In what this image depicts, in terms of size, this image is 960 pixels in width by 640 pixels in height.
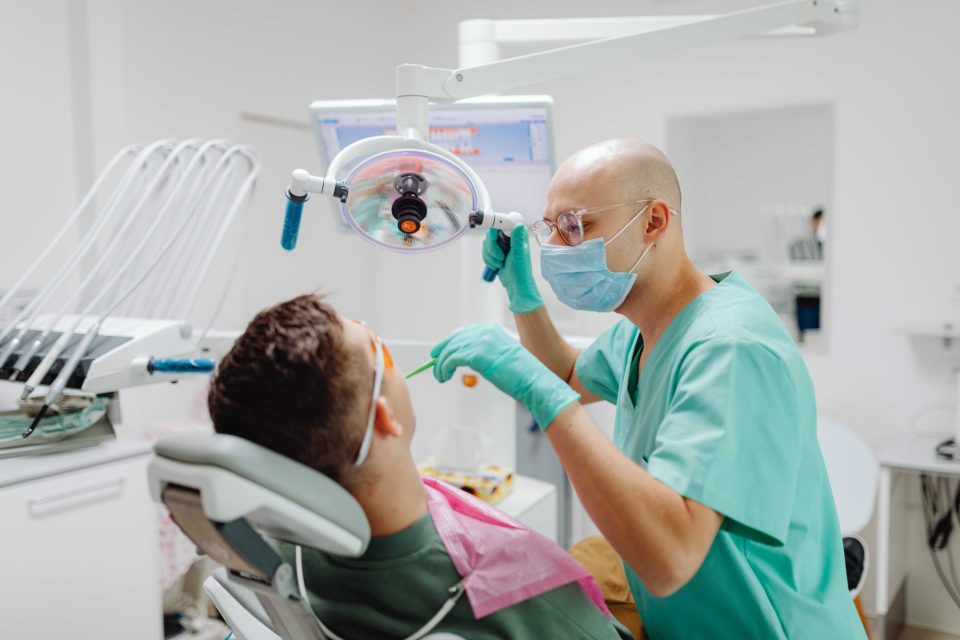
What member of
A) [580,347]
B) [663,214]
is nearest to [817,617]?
[663,214]

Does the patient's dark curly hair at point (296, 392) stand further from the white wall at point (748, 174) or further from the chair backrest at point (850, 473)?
the white wall at point (748, 174)

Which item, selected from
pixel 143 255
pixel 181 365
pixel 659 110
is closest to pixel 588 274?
pixel 181 365

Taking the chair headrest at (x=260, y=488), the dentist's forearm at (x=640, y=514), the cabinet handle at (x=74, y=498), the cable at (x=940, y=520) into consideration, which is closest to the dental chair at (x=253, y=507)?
the chair headrest at (x=260, y=488)

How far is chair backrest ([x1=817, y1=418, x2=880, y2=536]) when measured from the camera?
8.23 feet

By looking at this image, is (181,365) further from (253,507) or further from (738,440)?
(738,440)

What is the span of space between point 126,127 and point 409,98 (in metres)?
1.91

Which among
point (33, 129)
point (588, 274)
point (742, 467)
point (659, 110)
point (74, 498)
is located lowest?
point (74, 498)

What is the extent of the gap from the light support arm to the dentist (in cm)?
19

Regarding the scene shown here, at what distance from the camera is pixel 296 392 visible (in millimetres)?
881

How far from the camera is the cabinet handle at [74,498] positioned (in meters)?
1.66

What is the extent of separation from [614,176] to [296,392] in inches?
24.2

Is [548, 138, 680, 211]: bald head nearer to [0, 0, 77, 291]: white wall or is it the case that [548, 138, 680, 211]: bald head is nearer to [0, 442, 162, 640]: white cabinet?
[0, 442, 162, 640]: white cabinet

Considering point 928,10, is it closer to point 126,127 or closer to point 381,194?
point 381,194

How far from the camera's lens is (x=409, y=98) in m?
1.29
